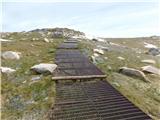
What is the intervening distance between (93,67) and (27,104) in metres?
7.77

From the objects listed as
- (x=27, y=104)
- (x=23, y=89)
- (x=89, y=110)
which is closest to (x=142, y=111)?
(x=89, y=110)

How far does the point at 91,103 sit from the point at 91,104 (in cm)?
14

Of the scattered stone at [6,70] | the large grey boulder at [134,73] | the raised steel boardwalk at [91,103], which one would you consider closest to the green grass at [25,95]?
the scattered stone at [6,70]

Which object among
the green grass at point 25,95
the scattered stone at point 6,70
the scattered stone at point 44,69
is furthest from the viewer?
the scattered stone at point 6,70

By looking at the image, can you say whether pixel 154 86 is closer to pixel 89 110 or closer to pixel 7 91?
pixel 89 110

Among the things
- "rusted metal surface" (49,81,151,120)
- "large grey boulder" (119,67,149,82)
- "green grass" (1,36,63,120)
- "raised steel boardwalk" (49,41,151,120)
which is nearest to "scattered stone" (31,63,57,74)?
"green grass" (1,36,63,120)

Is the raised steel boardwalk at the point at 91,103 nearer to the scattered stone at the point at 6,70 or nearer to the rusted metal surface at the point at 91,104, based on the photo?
the rusted metal surface at the point at 91,104

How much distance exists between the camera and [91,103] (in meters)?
12.1

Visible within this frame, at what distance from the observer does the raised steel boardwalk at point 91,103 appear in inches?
422

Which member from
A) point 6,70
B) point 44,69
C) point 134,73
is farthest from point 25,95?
point 134,73

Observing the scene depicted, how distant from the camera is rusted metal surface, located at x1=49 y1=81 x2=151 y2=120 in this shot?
10.7 m

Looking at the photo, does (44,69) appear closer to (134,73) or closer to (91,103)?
(91,103)

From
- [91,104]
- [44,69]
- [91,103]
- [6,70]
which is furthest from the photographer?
[6,70]

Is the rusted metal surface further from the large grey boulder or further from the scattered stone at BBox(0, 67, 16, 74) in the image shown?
the scattered stone at BBox(0, 67, 16, 74)
